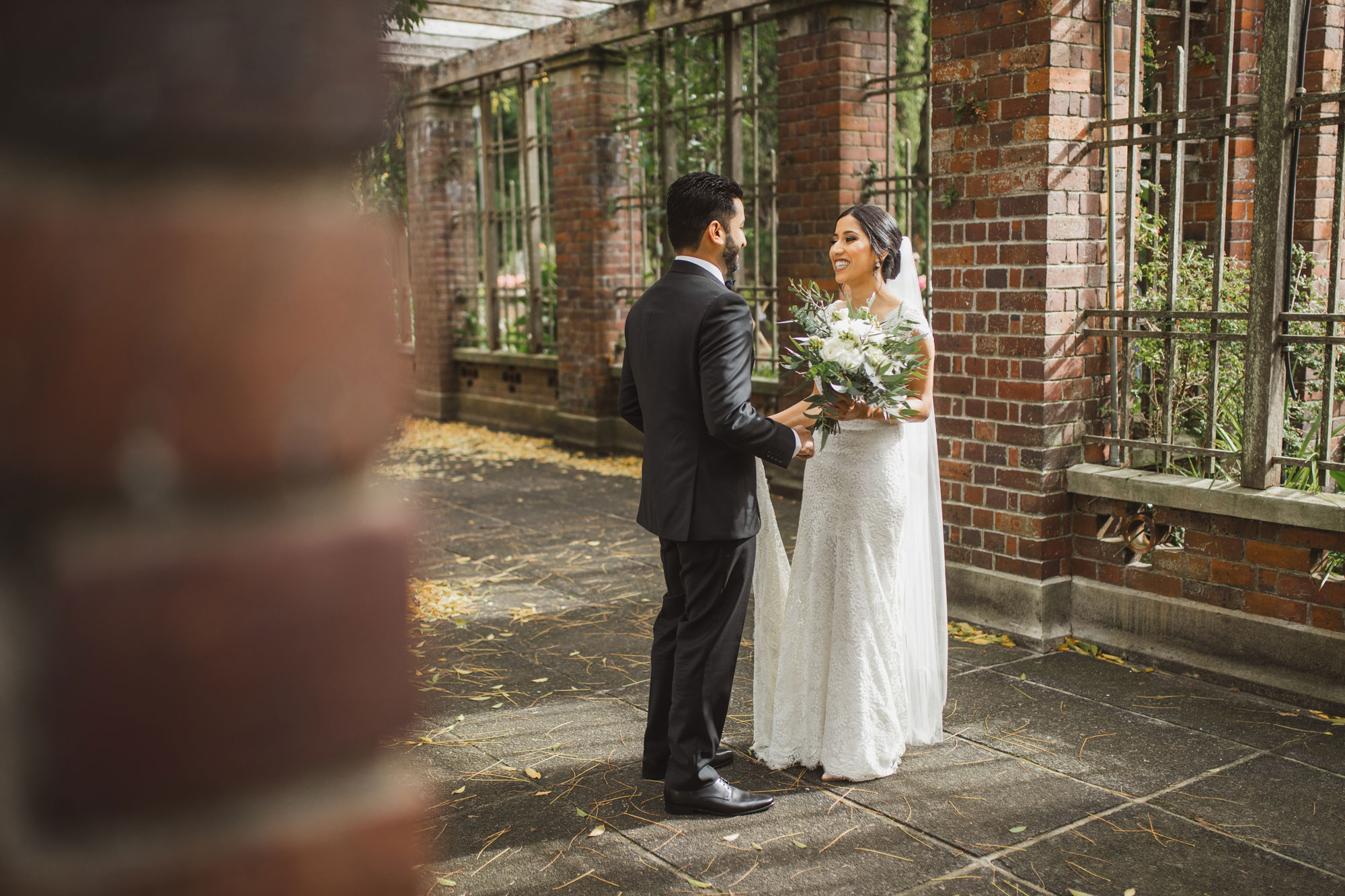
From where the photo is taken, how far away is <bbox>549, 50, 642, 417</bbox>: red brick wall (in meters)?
11.6

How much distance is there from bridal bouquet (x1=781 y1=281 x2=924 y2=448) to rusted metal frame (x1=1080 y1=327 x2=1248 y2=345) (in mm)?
1707

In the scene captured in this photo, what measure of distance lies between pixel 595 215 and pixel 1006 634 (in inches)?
298

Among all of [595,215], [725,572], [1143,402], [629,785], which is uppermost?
[595,215]

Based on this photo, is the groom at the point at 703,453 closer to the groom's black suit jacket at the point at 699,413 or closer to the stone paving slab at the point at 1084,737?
the groom's black suit jacket at the point at 699,413

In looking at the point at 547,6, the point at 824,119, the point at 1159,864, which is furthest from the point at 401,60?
the point at 547,6

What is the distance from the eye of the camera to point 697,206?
3.78 meters

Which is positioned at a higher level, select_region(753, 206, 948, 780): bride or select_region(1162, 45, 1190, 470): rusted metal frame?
select_region(1162, 45, 1190, 470): rusted metal frame

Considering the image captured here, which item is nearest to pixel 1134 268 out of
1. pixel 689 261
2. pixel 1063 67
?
pixel 1063 67

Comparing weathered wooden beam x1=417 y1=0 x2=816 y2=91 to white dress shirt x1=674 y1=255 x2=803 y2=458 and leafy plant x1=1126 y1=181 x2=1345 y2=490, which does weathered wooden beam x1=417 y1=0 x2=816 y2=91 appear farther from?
white dress shirt x1=674 y1=255 x2=803 y2=458

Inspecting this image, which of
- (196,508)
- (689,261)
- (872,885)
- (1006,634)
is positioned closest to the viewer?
(196,508)

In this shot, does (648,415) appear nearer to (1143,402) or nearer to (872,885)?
(872,885)

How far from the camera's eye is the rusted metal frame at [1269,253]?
4.70 meters

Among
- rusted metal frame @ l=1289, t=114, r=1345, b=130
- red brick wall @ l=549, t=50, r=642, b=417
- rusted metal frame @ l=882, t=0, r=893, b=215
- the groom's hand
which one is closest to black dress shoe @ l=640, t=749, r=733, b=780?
the groom's hand

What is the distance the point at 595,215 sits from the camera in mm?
11734
